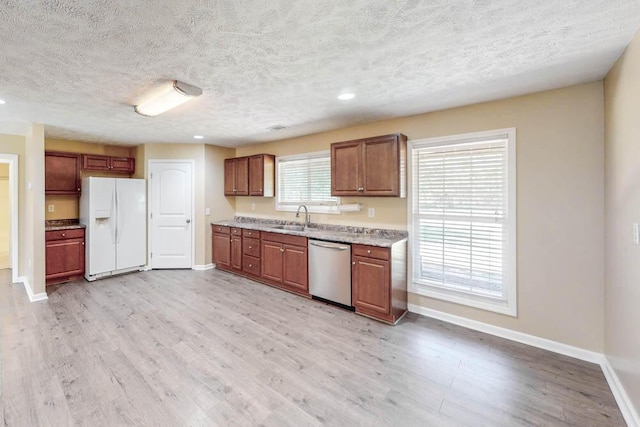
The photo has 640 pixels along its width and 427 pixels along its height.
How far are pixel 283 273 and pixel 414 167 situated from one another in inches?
93.1

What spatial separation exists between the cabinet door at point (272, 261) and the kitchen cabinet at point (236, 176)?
1332 millimetres

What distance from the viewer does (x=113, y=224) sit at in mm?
4785

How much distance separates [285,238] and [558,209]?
10.3 ft

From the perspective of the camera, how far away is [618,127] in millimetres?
2039

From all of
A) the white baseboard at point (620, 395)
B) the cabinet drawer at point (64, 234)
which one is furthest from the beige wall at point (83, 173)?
the white baseboard at point (620, 395)

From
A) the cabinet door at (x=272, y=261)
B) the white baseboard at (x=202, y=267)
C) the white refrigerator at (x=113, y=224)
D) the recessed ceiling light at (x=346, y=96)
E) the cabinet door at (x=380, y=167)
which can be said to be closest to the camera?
the recessed ceiling light at (x=346, y=96)

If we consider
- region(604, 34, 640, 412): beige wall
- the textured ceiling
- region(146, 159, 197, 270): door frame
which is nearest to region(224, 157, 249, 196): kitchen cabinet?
region(146, 159, 197, 270): door frame

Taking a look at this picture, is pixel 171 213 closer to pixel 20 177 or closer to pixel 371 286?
pixel 20 177

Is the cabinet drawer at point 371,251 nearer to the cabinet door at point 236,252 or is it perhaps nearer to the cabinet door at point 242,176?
the cabinet door at point 236,252

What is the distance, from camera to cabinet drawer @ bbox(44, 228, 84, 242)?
14.2ft

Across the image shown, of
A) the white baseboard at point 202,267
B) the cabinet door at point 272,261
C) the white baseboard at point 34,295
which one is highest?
the cabinet door at point 272,261

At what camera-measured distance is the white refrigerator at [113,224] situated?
4574 mm

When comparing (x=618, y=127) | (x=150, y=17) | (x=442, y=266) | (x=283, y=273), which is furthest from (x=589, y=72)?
(x=283, y=273)

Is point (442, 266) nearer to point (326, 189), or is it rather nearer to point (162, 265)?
point (326, 189)
